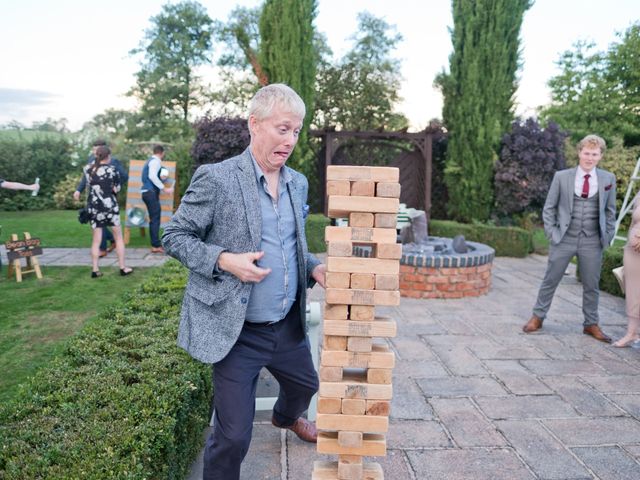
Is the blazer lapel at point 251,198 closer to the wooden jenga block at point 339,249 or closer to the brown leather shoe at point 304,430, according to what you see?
the wooden jenga block at point 339,249

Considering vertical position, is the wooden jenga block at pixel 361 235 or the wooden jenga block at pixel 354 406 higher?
the wooden jenga block at pixel 361 235

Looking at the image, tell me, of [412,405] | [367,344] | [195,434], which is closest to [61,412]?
[195,434]

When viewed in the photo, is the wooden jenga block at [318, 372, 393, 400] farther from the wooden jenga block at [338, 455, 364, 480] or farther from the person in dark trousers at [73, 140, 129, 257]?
the person in dark trousers at [73, 140, 129, 257]

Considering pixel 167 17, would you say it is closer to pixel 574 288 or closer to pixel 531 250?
pixel 531 250

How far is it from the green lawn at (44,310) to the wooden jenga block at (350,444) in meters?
2.77

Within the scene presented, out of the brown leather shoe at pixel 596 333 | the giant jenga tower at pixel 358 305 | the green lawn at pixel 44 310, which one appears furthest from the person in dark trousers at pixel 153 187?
the giant jenga tower at pixel 358 305

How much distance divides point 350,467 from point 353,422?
0.24 metres

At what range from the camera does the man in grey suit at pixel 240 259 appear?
219 cm

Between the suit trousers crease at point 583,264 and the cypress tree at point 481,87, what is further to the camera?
the cypress tree at point 481,87

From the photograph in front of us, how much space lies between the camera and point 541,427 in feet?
12.0

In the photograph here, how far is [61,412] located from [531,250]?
11.3 m

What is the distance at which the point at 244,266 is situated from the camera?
2066 mm

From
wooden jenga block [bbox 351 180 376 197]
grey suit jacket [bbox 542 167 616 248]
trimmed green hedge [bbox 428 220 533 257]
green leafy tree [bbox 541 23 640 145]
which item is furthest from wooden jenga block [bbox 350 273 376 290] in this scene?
green leafy tree [bbox 541 23 640 145]

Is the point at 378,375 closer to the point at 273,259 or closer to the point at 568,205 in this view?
the point at 273,259
